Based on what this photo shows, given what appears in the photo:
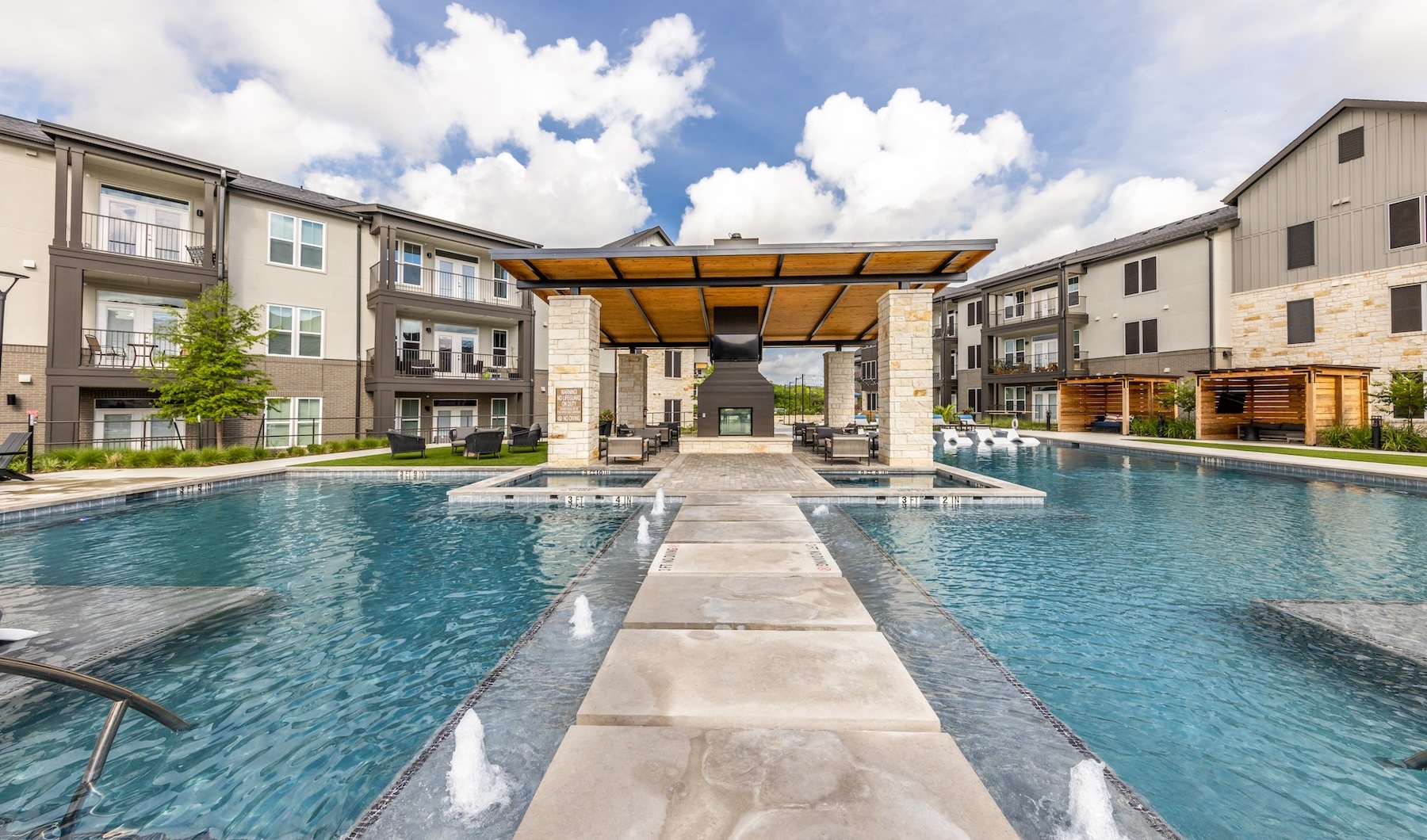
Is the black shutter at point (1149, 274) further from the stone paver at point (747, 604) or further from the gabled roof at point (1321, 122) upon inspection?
the stone paver at point (747, 604)

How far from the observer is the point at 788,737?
2232 mm

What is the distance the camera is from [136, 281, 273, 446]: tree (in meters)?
14.9

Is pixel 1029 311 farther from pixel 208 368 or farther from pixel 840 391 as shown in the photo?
pixel 208 368

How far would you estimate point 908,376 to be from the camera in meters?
12.9

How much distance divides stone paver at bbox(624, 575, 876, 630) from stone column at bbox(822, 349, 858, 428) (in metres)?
18.3

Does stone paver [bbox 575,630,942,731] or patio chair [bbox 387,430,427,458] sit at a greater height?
patio chair [bbox 387,430,427,458]

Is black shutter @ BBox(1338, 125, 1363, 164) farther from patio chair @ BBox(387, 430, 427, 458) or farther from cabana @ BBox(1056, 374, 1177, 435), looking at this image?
patio chair @ BBox(387, 430, 427, 458)

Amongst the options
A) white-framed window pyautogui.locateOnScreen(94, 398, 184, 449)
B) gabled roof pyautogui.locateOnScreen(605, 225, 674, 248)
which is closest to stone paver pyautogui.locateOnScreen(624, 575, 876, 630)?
white-framed window pyautogui.locateOnScreen(94, 398, 184, 449)

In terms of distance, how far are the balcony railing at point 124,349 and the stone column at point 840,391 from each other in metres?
22.4

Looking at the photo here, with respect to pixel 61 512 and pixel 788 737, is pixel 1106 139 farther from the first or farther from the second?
pixel 61 512

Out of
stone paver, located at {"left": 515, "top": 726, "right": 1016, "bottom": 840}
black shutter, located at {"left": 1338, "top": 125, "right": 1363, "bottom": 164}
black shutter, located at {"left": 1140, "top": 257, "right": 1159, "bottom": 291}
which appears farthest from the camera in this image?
black shutter, located at {"left": 1140, "top": 257, "right": 1159, "bottom": 291}

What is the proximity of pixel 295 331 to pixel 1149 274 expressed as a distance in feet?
127

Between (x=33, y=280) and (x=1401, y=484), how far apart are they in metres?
35.4

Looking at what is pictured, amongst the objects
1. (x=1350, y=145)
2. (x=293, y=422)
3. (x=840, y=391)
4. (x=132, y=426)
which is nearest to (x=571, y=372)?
(x=840, y=391)
